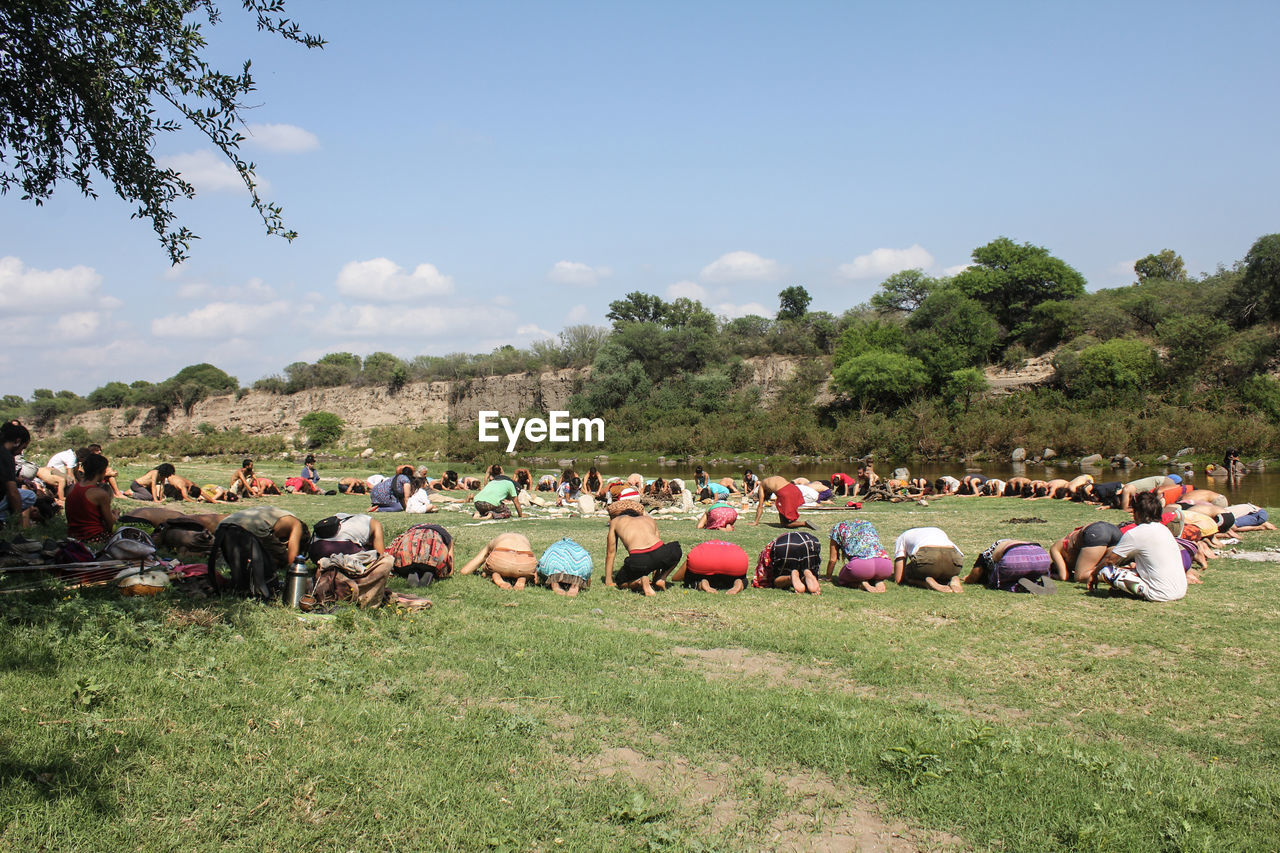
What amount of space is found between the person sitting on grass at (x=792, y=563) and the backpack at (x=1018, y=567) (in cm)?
217

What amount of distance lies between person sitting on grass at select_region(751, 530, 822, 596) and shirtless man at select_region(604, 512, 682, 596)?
120 centimetres

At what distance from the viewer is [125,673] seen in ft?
17.0

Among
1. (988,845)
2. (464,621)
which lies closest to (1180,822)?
(988,845)

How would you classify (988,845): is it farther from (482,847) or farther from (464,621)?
(464,621)

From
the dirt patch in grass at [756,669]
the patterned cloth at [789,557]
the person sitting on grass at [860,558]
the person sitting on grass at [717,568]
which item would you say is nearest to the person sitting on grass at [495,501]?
the person sitting on grass at [717,568]

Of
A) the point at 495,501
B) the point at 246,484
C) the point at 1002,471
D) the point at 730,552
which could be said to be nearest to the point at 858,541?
the point at 730,552

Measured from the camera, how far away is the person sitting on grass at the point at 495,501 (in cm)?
1755

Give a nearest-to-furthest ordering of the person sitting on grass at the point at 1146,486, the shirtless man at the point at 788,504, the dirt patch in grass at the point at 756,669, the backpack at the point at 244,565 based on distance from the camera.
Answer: the dirt patch in grass at the point at 756,669
the backpack at the point at 244,565
the person sitting on grass at the point at 1146,486
the shirtless man at the point at 788,504

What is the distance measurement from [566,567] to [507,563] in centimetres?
74

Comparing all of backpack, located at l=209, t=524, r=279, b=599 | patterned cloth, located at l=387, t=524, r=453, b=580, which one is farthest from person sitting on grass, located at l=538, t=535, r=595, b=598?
backpack, located at l=209, t=524, r=279, b=599

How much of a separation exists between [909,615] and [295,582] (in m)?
6.16

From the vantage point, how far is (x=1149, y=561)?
8.79 m

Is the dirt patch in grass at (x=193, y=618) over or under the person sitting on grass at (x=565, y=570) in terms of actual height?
over

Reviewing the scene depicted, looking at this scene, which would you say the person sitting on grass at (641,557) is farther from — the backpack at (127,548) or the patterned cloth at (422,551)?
the backpack at (127,548)
